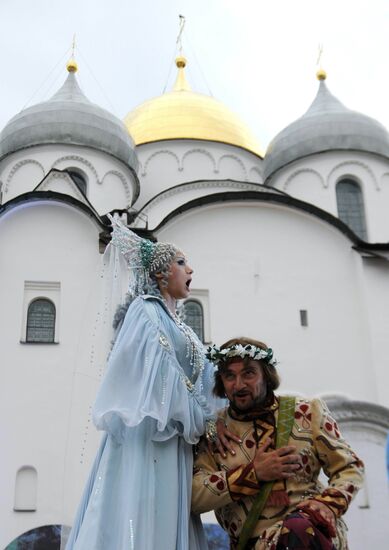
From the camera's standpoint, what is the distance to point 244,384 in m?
2.52

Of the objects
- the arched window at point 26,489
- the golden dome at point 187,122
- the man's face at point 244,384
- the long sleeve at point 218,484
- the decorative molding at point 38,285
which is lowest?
the arched window at point 26,489

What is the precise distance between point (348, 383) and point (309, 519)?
23.2 ft

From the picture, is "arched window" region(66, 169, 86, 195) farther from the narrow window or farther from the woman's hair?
the woman's hair

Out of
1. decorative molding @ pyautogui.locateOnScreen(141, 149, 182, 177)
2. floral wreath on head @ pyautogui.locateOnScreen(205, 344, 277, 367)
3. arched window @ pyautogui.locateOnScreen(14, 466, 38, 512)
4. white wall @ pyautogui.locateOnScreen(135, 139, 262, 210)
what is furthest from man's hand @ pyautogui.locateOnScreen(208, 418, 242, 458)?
decorative molding @ pyautogui.locateOnScreen(141, 149, 182, 177)

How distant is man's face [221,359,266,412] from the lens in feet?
8.22

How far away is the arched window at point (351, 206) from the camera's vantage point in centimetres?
1169

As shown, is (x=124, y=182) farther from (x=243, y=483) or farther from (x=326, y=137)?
(x=243, y=483)

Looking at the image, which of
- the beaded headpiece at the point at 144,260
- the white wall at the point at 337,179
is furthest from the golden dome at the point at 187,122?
the beaded headpiece at the point at 144,260

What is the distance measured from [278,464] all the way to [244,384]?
330 mm

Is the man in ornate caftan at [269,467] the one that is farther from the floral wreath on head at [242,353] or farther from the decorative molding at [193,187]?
the decorative molding at [193,187]

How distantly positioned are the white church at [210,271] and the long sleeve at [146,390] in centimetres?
316

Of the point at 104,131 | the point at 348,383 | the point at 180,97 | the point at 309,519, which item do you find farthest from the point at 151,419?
the point at 180,97

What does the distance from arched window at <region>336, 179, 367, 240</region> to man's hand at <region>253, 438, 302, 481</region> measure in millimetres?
9488

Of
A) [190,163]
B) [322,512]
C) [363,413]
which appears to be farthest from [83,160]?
[322,512]
